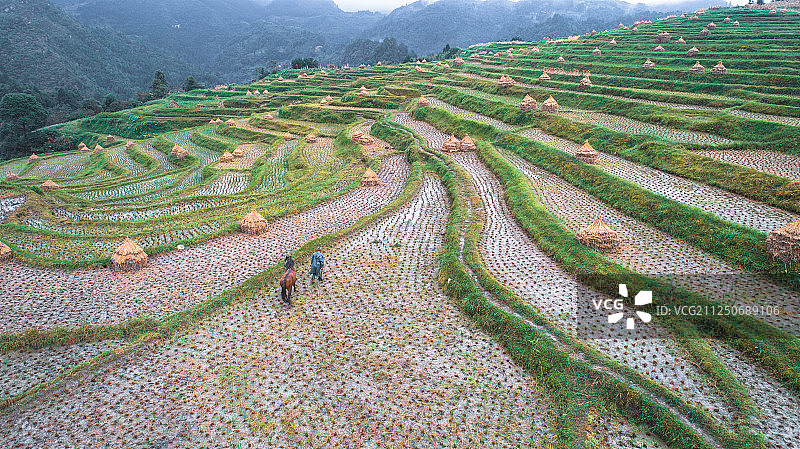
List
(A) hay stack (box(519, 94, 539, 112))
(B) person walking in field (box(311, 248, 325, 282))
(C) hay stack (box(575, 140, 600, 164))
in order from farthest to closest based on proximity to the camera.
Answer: (A) hay stack (box(519, 94, 539, 112)) → (C) hay stack (box(575, 140, 600, 164)) → (B) person walking in field (box(311, 248, 325, 282))

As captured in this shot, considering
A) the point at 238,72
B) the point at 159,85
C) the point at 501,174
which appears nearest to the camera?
the point at 501,174

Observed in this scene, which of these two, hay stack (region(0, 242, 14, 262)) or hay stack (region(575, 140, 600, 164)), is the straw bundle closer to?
hay stack (region(575, 140, 600, 164))

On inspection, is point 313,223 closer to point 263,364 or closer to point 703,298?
point 263,364

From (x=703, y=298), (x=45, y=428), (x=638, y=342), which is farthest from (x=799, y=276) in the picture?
(x=45, y=428)

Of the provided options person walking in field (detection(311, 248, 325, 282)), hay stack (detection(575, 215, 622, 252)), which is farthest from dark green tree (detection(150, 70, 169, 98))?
hay stack (detection(575, 215, 622, 252))

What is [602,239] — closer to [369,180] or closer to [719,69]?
[369,180]

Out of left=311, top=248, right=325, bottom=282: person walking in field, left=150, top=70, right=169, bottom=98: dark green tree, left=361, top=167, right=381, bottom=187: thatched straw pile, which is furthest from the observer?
left=150, top=70, right=169, bottom=98: dark green tree

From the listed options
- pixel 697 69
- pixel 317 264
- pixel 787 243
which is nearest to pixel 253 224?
pixel 317 264
